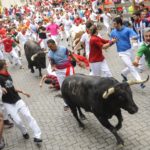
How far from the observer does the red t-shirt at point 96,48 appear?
902cm

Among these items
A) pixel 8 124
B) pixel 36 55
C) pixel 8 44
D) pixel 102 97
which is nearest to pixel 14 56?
pixel 8 44

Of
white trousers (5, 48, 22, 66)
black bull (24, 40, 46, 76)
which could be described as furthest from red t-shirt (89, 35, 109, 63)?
white trousers (5, 48, 22, 66)

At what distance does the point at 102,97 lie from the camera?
677cm

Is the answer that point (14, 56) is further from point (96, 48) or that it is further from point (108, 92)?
point (108, 92)

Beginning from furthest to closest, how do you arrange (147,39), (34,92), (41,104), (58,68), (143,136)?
1. (34,92)
2. (41,104)
3. (58,68)
4. (147,39)
5. (143,136)

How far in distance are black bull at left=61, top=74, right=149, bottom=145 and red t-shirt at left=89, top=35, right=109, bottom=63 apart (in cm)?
138

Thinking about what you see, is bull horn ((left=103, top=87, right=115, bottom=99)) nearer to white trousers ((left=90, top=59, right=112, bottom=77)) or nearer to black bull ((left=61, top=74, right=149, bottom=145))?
black bull ((left=61, top=74, right=149, bottom=145))

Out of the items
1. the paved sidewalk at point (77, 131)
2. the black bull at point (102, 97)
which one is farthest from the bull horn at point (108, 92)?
the paved sidewalk at point (77, 131)

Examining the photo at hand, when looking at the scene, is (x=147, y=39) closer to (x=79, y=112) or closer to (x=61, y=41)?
(x=79, y=112)

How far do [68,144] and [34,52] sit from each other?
24.7 ft

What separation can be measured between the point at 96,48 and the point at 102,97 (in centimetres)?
276

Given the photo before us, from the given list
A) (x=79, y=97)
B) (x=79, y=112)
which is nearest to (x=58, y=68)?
(x=79, y=112)

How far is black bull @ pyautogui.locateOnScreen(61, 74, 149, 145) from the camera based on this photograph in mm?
6435

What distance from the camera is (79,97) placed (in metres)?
7.65
